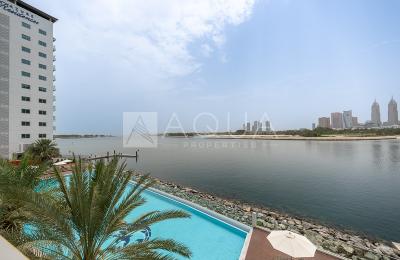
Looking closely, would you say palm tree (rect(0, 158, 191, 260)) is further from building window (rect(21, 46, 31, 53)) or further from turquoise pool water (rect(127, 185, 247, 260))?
building window (rect(21, 46, 31, 53))

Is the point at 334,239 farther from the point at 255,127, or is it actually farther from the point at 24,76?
the point at 255,127

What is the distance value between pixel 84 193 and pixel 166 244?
2.66 metres

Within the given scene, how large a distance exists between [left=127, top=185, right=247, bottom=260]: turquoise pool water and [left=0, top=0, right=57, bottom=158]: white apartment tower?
1394 inches

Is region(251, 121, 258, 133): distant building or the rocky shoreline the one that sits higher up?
region(251, 121, 258, 133): distant building

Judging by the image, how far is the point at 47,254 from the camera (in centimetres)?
568

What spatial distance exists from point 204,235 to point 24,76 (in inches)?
1738

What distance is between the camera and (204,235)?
12203 millimetres

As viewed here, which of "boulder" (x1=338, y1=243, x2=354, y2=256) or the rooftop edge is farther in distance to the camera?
the rooftop edge

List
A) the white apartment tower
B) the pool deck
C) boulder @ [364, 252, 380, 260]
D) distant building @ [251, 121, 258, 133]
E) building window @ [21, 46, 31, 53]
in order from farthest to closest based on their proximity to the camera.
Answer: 1. distant building @ [251, 121, 258, 133]
2. building window @ [21, 46, 31, 53]
3. the white apartment tower
4. boulder @ [364, 252, 380, 260]
5. the pool deck

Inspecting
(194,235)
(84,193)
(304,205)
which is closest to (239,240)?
(194,235)

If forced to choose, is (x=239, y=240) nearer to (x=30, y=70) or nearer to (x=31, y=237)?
(x=31, y=237)

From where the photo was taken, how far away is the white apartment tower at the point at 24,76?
36406mm

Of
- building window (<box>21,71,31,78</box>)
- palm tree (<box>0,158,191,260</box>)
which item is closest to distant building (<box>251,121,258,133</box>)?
building window (<box>21,71,31,78</box>)

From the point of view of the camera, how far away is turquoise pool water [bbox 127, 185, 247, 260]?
10.6 metres
